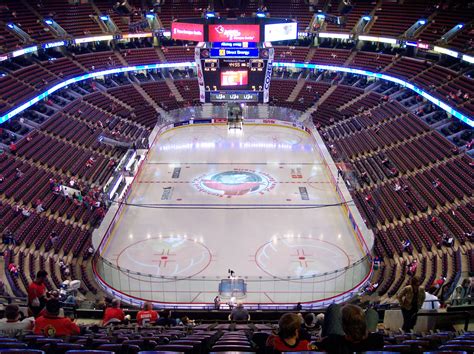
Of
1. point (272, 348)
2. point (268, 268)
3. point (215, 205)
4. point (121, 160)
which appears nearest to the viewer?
point (272, 348)

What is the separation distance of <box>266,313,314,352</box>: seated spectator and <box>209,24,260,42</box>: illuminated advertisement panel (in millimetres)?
28317

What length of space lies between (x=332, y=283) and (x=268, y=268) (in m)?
2.91

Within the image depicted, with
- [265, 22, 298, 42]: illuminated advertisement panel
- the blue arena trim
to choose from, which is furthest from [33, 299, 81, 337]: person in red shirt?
[265, 22, 298, 42]: illuminated advertisement panel

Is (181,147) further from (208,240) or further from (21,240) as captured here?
(21,240)

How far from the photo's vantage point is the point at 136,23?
147 ft

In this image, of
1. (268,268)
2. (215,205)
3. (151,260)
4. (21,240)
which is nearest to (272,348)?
(268,268)

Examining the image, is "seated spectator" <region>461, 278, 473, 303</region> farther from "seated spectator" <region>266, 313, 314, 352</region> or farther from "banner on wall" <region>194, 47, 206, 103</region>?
"banner on wall" <region>194, 47, 206, 103</region>

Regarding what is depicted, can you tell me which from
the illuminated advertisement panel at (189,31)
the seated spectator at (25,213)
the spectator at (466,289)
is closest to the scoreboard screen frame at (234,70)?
the illuminated advertisement panel at (189,31)

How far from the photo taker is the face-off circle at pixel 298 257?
18547 millimetres

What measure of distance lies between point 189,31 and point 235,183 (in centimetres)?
1176

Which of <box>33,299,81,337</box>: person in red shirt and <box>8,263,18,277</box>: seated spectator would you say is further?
<box>8,263,18,277</box>: seated spectator

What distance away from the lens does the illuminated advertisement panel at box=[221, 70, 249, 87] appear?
3266cm

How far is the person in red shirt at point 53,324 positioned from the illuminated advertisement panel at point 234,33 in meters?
26.9

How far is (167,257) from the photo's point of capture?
19.6 m
